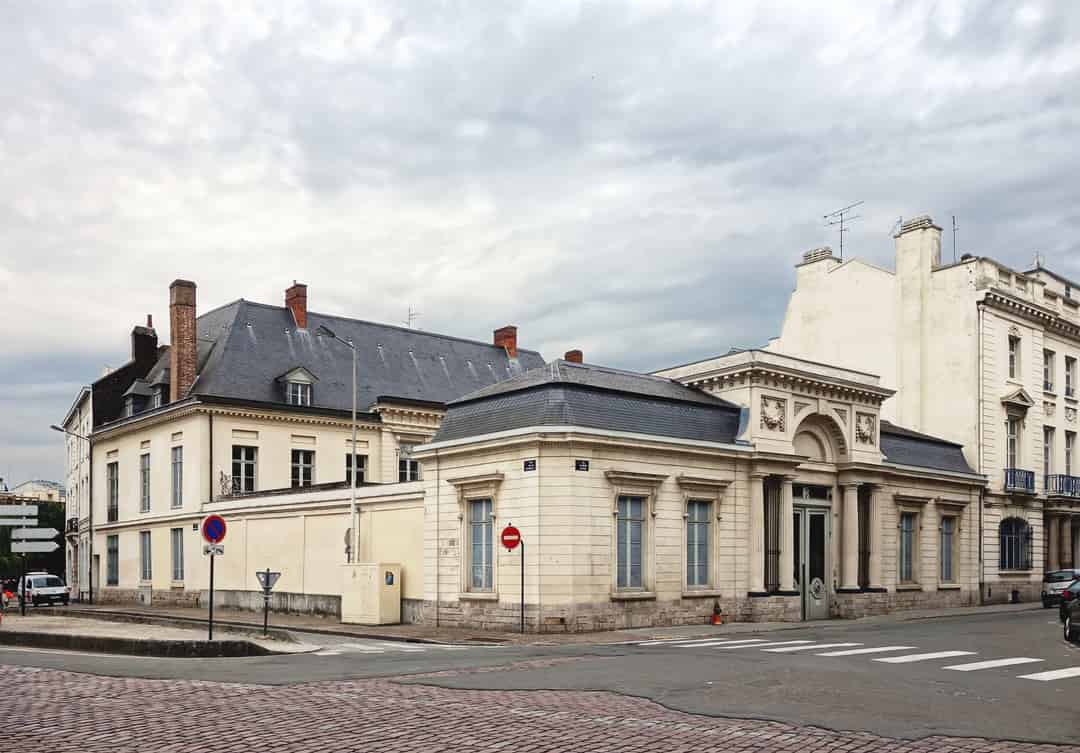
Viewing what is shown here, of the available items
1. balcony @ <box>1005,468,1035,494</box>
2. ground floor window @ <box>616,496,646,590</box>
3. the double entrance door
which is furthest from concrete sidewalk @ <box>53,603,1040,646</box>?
balcony @ <box>1005,468,1035,494</box>

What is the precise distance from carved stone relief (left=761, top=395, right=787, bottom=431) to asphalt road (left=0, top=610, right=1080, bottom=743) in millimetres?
8629

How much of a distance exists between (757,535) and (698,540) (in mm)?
2114

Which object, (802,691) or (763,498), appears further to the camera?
(763,498)

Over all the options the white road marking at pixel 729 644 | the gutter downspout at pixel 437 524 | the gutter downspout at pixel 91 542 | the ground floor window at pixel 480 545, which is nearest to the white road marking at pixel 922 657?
the white road marking at pixel 729 644

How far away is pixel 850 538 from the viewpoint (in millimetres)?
34938

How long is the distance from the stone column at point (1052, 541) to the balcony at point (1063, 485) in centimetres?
112

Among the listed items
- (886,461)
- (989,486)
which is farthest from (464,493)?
(989,486)

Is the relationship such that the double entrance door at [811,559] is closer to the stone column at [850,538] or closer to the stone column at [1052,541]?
the stone column at [850,538]

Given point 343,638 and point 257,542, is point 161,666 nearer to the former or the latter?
point 343,638

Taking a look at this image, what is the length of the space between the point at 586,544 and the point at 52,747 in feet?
59.4

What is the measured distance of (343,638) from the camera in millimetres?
26078

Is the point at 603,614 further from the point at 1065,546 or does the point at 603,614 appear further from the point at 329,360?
the point at 1065,546

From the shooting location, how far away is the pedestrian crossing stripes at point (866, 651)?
56.2ft

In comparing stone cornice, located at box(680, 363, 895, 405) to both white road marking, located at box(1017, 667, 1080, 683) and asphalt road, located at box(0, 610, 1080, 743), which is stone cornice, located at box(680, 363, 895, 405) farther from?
white road marking, located at box(1017, 667, 1080, 683)
